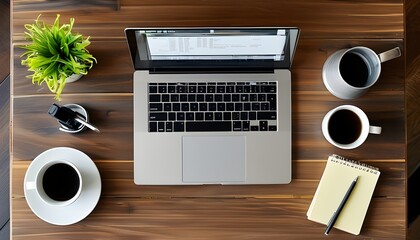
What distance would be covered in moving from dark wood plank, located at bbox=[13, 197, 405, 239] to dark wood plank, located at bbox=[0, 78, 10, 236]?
564 mm

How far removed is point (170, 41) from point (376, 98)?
0.43 meters

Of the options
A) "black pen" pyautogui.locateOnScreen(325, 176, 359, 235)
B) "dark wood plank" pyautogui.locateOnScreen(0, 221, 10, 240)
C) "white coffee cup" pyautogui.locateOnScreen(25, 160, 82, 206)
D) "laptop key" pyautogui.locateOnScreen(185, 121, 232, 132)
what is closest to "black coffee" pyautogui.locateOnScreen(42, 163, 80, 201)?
"white coffee cup" pyautogui.locateOnScreen(25, 160, 82, 206)

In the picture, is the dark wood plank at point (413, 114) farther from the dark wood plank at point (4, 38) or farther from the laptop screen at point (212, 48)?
the dark wood plank at point (4, 38)

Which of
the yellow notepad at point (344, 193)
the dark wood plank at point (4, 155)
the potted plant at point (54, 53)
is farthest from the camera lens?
the dark wood plank at point (4, 155)

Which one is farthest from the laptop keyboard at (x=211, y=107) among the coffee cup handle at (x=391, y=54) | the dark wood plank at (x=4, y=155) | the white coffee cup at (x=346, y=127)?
the dark wood plank at (x=4, y=155)

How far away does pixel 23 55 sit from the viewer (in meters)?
0.85

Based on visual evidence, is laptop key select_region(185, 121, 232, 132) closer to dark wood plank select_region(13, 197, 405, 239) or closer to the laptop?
the laptop

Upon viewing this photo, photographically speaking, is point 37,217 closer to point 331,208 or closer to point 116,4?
point 116,4

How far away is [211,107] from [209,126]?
37 millimetres

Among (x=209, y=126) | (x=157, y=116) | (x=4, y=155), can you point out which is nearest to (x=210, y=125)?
(x=209, y=126)

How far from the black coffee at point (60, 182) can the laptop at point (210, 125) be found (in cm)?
12

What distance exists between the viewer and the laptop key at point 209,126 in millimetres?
843

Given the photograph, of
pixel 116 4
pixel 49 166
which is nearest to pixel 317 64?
pixel 116 4

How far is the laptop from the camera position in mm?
843
